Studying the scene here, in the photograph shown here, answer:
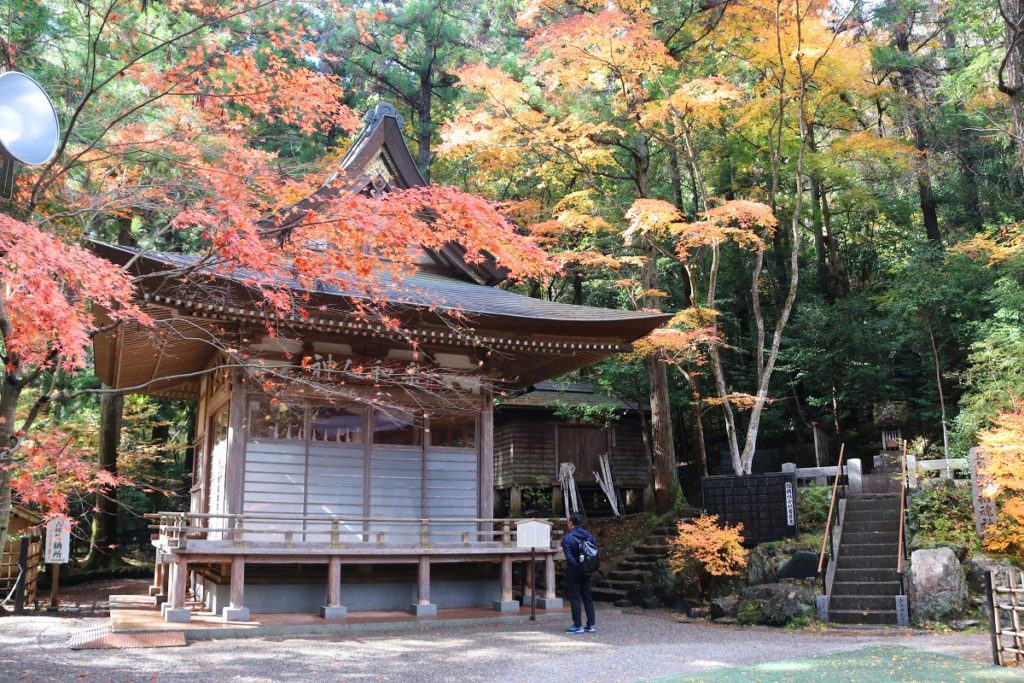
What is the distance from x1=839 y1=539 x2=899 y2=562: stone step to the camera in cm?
1266

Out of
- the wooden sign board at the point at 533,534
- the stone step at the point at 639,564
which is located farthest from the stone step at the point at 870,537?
the wooden sign board at the point at 533,534

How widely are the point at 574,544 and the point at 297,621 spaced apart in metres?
3.92

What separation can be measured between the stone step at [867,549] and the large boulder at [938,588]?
1158 millimetres

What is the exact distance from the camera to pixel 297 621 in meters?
10.5

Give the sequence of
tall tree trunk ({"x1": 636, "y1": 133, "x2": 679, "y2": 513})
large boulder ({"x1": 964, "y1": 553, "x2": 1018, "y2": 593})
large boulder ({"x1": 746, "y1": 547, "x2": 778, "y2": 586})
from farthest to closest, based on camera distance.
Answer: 1. tall tree trunk ({"x1": 636, "y1": 133, "x2": 679, "y2": 513})
2. large boulder ({"x1": 746, "y1": 547, "x2": 778, "y2": 586})
3. large boulder ({"x1": 964, "y1": 553, "x2": 1018, "y2": 593})

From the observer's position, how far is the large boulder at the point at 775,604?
38.1 feet

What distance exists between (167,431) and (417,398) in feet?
54.8

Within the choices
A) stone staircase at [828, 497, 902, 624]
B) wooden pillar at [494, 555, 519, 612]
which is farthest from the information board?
wooden pillar at [494, 555, 519, 612]

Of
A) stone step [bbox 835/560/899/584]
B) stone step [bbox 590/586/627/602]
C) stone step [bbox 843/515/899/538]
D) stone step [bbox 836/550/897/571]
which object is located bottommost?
stone step [bbox 590/586/627/602]

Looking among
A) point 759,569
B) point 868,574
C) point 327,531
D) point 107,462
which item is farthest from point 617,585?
point 107,462

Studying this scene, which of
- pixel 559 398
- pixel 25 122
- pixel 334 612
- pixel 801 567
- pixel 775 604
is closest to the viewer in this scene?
pixel 25 122

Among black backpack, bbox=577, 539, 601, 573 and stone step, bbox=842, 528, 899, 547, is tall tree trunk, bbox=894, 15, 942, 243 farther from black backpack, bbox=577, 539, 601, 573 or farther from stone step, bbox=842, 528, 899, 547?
black backpack, bbox=577, 539, 601, 573

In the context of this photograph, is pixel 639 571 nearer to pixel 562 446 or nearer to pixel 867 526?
pixel 867 526

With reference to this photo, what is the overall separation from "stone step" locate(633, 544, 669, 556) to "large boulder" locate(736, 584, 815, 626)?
120 inches
